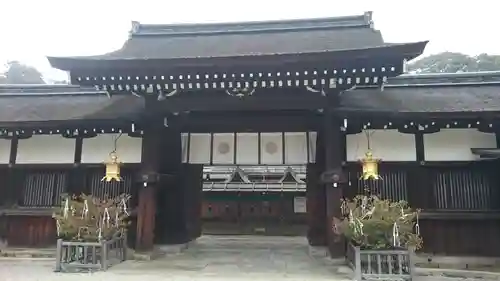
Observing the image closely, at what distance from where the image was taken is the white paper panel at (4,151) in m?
→ 9.27

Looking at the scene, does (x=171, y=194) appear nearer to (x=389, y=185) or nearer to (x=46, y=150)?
(x=46, y=150)

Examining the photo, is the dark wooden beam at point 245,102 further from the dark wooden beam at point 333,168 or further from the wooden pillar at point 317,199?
the wooden pillar at point 317,199

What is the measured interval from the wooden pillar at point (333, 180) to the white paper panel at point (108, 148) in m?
4.15

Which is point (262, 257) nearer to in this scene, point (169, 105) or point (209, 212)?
point (169, 105)

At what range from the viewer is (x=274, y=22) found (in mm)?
10586

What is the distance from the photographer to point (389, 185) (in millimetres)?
8273

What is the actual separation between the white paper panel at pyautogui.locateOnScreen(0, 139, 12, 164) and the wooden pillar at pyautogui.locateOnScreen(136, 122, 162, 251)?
→ 11.8ft

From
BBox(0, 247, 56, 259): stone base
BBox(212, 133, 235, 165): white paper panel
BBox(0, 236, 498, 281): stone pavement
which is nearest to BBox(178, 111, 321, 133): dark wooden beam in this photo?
BBox(212, 133, 235, 165): white paper panel

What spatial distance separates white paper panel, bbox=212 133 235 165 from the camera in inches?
352

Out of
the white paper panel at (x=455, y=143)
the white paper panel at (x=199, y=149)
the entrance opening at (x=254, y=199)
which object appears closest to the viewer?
the white paper panel at (x=455, y=143)

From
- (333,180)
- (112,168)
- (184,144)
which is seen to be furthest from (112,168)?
(333,180)

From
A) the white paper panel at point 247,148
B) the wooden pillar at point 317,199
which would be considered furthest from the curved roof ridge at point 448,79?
the white paper panel at point 247,148

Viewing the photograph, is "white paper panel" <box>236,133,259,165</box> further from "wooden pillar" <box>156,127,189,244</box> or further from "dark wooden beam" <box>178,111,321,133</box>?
"wooden pillar" <box>156,127,189,244</box>

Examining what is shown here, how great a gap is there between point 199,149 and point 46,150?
3.55m
